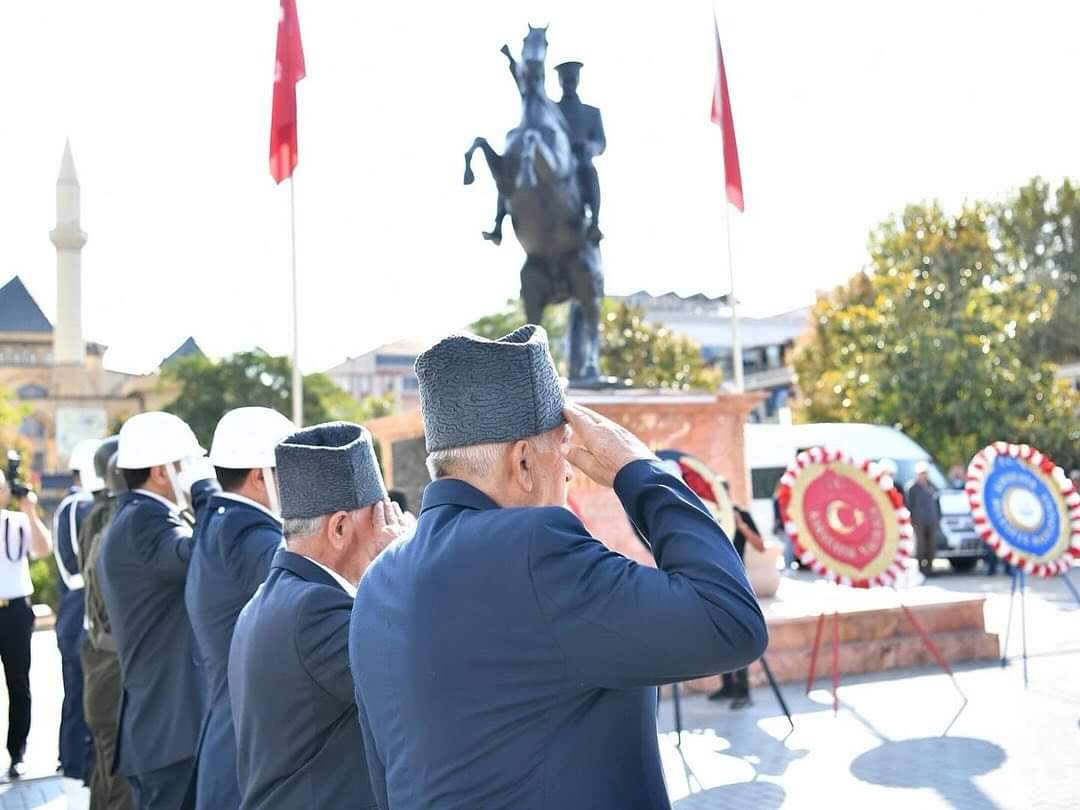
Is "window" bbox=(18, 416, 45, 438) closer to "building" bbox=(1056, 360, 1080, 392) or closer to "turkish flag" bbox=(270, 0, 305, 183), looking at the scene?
"building" bbox=(1056, 360, 1080, 392)

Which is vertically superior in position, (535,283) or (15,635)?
(535,283)

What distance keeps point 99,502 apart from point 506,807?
4.54m

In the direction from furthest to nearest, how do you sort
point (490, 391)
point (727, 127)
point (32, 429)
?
point (32, 429), point (727, 127), point (490, 391)

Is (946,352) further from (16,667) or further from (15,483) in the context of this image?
(16,667)

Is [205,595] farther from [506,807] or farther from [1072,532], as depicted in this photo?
[1072,532]

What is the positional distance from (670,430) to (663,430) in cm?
8

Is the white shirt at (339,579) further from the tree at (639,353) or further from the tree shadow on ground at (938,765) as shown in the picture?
the tree at (639,353)

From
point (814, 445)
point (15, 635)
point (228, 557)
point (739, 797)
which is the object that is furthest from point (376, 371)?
point (228, 557)

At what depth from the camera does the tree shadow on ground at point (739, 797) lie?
584 cm

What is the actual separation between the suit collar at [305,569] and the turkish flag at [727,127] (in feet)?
40.3

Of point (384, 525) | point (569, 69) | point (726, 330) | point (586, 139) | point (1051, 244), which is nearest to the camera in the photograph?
point (384, 525)

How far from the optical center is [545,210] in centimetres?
1073

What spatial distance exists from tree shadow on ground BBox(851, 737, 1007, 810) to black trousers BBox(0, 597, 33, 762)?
5105mm

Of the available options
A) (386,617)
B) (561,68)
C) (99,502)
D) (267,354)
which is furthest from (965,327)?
(267,354)
